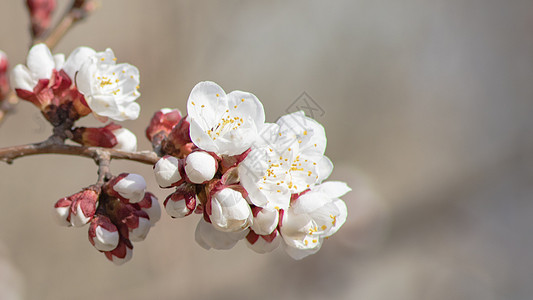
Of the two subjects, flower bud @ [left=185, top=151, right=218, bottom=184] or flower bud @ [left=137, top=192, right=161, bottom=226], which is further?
flower bud @ [left=137, top=192, right=161, bottom=226]

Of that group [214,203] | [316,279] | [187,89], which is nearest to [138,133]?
[187,89]

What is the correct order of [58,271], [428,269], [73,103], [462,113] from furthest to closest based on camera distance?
1. [462,113]
2. [428,269]
3. [58,271]
4. [73,103]

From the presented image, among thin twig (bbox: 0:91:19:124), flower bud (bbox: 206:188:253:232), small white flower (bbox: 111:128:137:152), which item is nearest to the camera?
flower bud (bbox: 206:188:253:232)

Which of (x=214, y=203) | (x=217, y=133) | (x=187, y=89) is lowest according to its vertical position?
(x=187, y=89)

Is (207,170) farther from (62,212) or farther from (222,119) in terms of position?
(62,212)

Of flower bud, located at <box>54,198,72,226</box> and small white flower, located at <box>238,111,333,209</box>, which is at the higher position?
small white flower, located at <box>238,111,333,209</box>

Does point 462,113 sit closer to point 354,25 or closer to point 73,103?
point 354,25

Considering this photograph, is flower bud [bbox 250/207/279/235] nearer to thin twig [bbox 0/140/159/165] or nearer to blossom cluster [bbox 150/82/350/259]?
blossom cluster [bbox 150/82/350/259]

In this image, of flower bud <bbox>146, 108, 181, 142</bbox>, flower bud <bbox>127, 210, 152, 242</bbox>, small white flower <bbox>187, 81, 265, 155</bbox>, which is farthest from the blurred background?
small white flower <bbox>187, 81, 265, 155</bbox>
